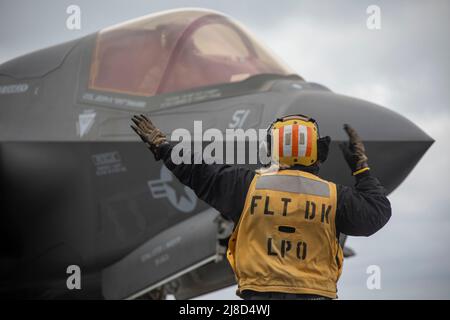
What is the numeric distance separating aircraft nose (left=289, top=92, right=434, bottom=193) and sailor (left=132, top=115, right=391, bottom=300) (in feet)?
10.4

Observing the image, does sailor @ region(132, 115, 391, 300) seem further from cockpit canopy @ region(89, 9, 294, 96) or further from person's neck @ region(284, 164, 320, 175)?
cockpit canopy @ region(89, 9, 294, 96)

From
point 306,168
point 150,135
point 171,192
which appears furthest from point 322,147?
point 171,192

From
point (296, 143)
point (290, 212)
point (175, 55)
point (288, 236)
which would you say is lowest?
point (288, 236)

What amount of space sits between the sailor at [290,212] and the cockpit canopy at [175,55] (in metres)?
4.33

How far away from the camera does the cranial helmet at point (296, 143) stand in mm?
3672

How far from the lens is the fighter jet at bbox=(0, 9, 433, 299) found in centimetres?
747

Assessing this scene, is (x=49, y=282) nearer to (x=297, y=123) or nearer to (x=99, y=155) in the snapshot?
(x=99, y=155)

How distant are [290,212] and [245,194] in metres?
0.25

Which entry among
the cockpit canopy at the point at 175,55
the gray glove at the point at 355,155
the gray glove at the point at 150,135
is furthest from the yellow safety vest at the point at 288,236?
the cockpit canopy at the point at 175,55

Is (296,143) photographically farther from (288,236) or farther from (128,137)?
(128,137)

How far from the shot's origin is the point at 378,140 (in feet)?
22.8

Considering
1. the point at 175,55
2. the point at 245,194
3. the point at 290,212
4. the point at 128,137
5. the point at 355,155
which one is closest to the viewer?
the point at 290,212

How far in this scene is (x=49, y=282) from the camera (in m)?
9.02

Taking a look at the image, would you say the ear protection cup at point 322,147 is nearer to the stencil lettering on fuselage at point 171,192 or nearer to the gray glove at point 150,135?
the gray glove at point 150,135
